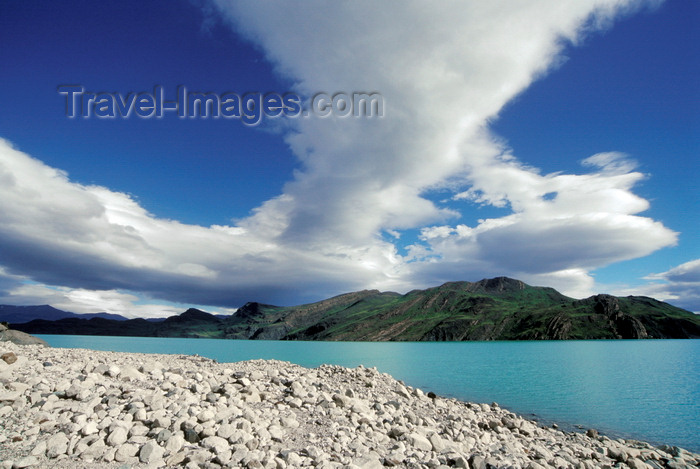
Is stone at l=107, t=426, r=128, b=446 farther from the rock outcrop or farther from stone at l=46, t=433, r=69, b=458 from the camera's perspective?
the rock outcrop

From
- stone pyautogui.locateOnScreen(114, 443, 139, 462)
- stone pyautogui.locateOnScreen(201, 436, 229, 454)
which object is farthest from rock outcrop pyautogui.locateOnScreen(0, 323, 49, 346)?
stone pyautogui.locateOnScreen(201, 436, 229, 454)

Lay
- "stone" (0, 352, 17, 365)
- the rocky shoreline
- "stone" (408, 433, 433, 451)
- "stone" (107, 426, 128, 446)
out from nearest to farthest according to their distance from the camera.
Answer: the rocky shoreline < "stone" (107, 426, 128, 446) < "stone" (408, 433, 433, 451) < "stone" (0, 352, 17, 365)

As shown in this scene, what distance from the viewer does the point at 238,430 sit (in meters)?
11.5

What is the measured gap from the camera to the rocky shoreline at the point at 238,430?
10.0 meters

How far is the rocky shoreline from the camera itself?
10008 millimetres

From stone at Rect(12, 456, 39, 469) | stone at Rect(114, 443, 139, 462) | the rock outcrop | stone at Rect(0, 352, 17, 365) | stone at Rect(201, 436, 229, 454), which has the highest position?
stone at Rect(0, 352, 17, 365)

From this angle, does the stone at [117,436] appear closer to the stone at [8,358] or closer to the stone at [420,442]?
the stone at [420,442]

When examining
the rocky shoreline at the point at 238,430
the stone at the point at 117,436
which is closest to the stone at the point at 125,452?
the rocky shoreline at the point at 238,430

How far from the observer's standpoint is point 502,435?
17.4 m

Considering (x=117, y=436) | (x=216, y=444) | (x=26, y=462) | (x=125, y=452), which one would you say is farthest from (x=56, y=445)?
(x=216, y=444)

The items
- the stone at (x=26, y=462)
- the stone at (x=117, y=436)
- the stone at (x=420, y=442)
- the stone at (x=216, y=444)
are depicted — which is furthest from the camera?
the stone at (x=420, y=442)

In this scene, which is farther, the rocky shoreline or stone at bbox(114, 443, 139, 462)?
the rocky shoreline

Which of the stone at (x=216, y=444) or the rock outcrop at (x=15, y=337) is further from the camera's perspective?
the rock outcrop at (x=15, y=337)

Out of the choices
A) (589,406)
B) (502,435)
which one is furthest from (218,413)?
(589,406)
